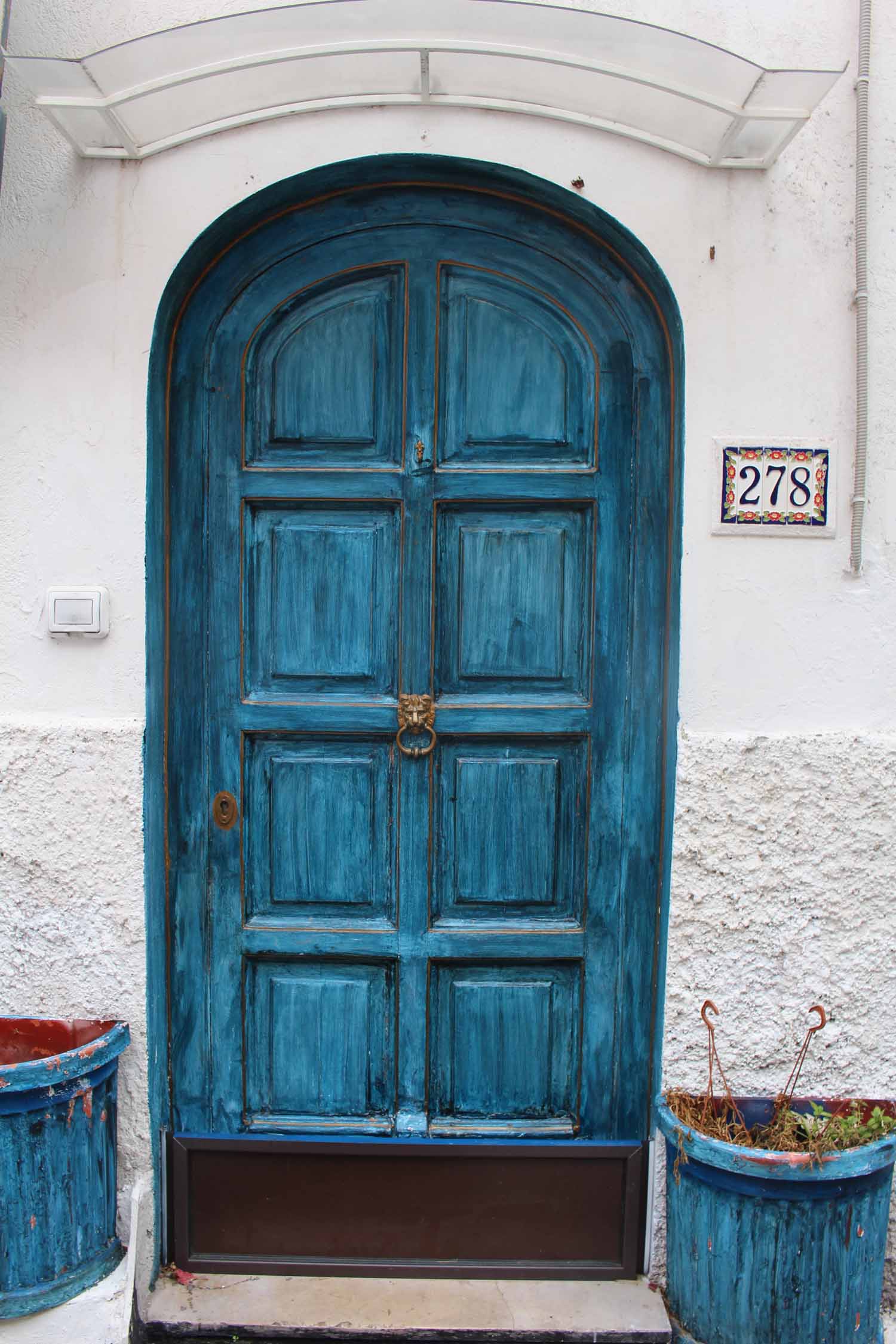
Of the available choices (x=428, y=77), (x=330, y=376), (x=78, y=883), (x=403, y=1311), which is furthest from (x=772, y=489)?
(x=403, y=1311)

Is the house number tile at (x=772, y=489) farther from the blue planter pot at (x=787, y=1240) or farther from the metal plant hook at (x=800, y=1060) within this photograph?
the blue planter pot at (x=787, y=1240)

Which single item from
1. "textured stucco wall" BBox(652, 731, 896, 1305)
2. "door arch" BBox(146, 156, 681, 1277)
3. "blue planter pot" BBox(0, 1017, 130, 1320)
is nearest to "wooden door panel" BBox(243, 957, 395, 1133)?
"door arch" BBox(146, 156, 681, 1277)

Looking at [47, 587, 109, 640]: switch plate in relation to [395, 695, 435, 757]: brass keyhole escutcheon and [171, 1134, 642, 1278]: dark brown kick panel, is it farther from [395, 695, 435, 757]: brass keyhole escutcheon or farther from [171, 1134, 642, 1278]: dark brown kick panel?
[171, 1134, 642, 1278]: dark brown kick panel

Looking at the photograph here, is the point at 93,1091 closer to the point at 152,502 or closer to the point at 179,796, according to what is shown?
the point at 179,796

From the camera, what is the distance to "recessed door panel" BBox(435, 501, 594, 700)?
2623 mm

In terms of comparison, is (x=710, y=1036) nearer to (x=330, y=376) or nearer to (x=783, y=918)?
(x=783, y=918)

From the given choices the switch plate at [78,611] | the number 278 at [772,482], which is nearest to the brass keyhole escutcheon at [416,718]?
the switch plate at [78,611]

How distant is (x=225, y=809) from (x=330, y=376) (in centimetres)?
116

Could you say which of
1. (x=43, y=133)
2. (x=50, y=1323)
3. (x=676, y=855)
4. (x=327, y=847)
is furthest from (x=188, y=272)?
(x=50, y=1323)

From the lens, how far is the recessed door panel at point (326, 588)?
263cm

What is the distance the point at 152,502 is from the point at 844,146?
6.26 feet

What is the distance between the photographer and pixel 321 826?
267 centimetres

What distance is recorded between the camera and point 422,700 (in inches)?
103

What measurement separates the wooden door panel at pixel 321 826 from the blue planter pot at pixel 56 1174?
1.82ft
